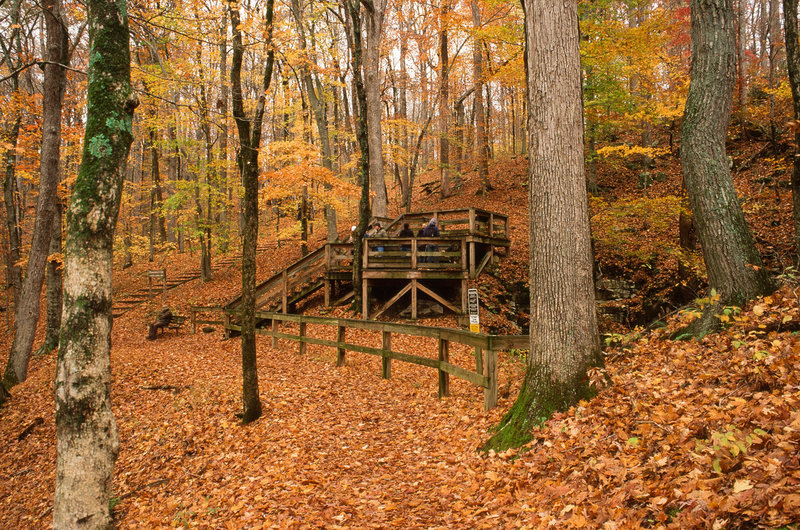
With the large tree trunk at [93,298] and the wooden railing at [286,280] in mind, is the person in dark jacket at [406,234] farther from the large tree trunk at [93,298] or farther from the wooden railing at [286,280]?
the large tree trunk at [93,298]

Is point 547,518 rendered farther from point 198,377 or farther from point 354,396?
point 198,377

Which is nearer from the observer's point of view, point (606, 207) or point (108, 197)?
point (108, 197)

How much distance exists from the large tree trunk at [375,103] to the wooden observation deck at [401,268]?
113cm

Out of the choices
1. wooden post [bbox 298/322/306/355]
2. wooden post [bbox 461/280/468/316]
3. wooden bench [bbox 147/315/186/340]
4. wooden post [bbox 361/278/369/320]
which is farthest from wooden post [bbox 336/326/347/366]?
wooden bench [bbox 147/315/186/340]

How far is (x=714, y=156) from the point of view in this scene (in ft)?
19.7

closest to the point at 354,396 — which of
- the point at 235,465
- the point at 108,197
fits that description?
the point at 235,465

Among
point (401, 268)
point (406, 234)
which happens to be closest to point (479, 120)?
point (406, 234)

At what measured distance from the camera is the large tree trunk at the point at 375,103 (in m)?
15.3

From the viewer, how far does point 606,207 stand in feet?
51.9

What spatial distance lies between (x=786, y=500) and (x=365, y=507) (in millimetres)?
3302

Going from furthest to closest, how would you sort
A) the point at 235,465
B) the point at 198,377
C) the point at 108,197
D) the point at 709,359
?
the point at 198,377 < the point at 235,465 < the point at 709,359 < the point at 108,197

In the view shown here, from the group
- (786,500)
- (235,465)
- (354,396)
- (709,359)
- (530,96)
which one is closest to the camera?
(786,500)

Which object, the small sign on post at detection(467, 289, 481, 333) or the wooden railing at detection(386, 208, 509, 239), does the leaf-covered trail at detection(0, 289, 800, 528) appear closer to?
the small sign on post at detection(467, 289, 481, 333)

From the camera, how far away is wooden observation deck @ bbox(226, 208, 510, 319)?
13188 millimetres
